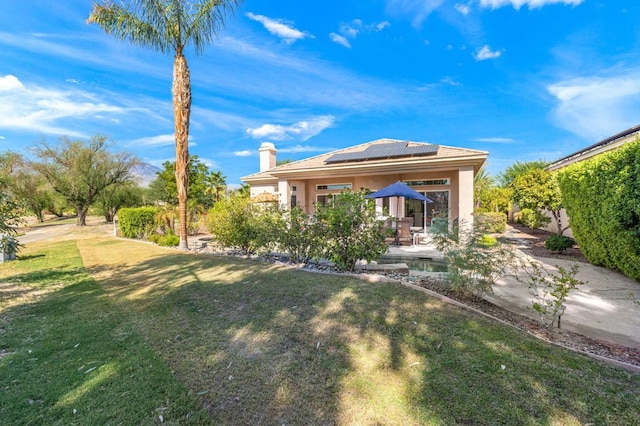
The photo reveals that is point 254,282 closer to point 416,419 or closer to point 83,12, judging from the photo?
point 416,419

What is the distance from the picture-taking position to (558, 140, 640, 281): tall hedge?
557cm

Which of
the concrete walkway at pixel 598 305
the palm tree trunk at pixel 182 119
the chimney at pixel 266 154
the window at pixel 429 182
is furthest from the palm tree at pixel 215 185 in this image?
the concrete walkway at pixel 598 305

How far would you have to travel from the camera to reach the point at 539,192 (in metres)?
12.3

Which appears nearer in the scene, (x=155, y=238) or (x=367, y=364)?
(x=367, y=364)

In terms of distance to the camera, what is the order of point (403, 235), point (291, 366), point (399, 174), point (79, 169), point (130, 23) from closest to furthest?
point (291, 366), point (130, 23), point (403, 235), point (399, 174), point (79, 169)

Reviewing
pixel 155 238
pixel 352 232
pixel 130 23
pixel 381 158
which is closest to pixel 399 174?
pixel 381 158

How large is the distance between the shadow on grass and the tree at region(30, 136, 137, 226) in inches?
1123

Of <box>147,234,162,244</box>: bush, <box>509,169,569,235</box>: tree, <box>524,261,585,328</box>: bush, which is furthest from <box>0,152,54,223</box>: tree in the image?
<box>509,169,569,235</box>: tree

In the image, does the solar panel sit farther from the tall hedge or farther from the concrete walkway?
the concrete walkway

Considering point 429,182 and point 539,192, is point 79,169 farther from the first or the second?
point 539,192

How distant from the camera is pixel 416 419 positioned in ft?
7.14

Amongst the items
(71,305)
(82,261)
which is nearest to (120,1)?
(82,261)

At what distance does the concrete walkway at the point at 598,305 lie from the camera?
13.1 feet

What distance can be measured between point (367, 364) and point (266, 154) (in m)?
20.6
